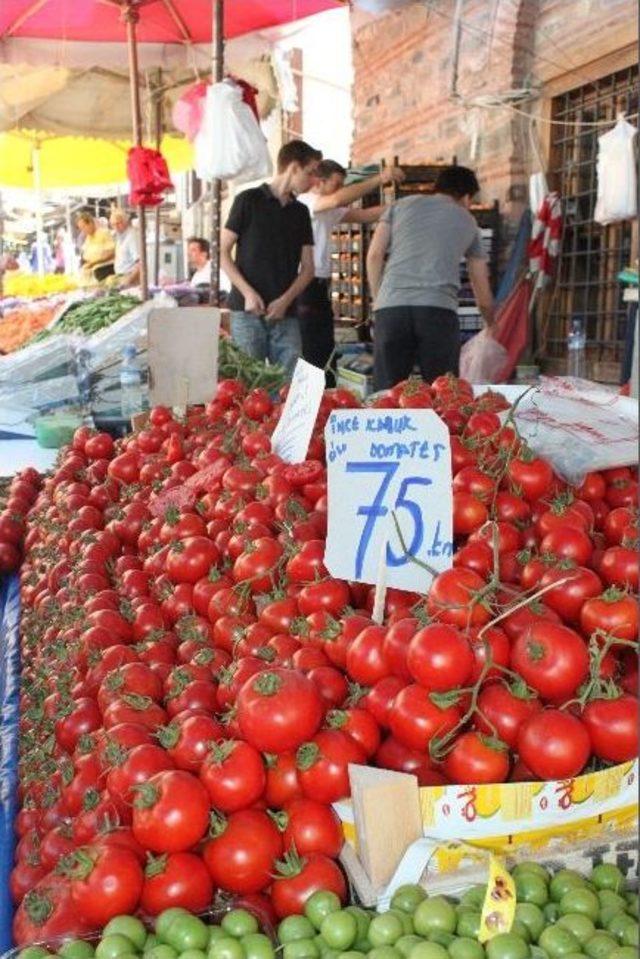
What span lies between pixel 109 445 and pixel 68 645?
1724 millimetres

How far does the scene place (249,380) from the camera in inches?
172

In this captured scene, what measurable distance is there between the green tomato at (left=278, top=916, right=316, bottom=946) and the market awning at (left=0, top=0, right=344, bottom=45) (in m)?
6.46

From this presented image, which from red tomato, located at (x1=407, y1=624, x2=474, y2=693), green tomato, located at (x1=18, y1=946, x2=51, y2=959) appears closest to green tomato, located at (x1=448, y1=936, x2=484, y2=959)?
red tomato, located at (x1=407, y1=624, x2=474, y2=693)

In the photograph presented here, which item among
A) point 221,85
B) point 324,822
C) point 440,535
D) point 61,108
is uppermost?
point 61,108

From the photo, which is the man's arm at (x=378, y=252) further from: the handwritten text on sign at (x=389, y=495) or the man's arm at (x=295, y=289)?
the handwritten text on sign at (x=389, y=495)

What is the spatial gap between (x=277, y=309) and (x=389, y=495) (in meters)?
3.76

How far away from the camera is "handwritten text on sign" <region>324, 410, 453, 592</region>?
5.79 feet

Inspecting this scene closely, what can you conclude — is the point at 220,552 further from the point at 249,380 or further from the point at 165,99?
the point at 165,99

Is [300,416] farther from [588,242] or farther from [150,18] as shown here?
[150,18]

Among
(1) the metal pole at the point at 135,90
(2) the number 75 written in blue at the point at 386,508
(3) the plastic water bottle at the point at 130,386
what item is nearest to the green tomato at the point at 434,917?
(2) the number 75 written in blue at the point at 386,508

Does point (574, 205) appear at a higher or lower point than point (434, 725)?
higher

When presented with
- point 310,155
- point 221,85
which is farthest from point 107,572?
point 221,85

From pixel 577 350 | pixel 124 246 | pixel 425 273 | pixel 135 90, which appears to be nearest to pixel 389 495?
pixel 425 273

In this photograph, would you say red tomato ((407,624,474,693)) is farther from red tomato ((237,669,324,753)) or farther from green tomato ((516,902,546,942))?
green tomato ((516,902,546,942))
